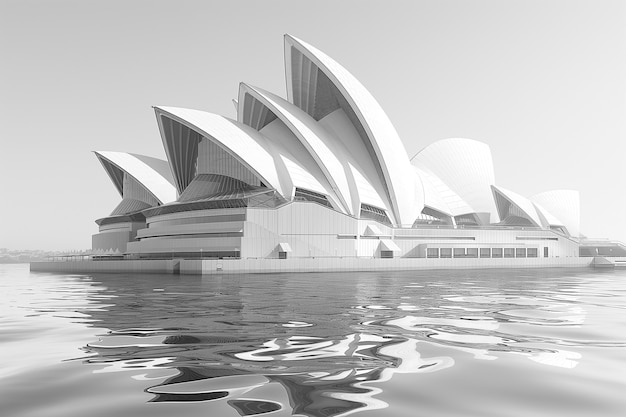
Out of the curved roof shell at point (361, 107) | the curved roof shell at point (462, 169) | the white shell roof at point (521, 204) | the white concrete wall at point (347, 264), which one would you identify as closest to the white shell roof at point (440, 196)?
the curved roof shell at point (462, 169)

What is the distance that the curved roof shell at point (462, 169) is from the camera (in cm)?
7519

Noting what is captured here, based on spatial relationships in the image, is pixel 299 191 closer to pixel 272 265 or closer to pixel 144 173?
pixel 272 265

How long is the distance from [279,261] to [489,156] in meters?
46.4

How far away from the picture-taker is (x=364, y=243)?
180 ft

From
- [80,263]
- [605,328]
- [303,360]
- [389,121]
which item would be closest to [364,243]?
[389,121]

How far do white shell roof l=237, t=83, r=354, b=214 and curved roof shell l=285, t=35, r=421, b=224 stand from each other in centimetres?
443

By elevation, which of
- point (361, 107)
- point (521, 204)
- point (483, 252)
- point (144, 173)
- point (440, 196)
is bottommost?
point (483, 252)

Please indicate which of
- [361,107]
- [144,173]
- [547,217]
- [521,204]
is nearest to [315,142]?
[361,107]

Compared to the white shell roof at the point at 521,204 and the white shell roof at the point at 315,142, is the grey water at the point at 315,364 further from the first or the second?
the white shell roof at the point at 521,204

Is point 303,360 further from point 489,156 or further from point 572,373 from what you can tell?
point 489,156

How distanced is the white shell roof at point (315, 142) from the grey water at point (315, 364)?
41530 mm

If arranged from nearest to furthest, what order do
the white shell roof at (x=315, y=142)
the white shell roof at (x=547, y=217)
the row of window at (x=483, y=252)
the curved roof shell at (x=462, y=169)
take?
the white shell roof at (x=315, y=142)
the row of window at (x=483, y=252)
the white shell roof at (x=547, y=217)
the curved roof shell at (x=462, y=169)

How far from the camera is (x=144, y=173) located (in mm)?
68500

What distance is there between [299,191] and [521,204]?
1457 inches
